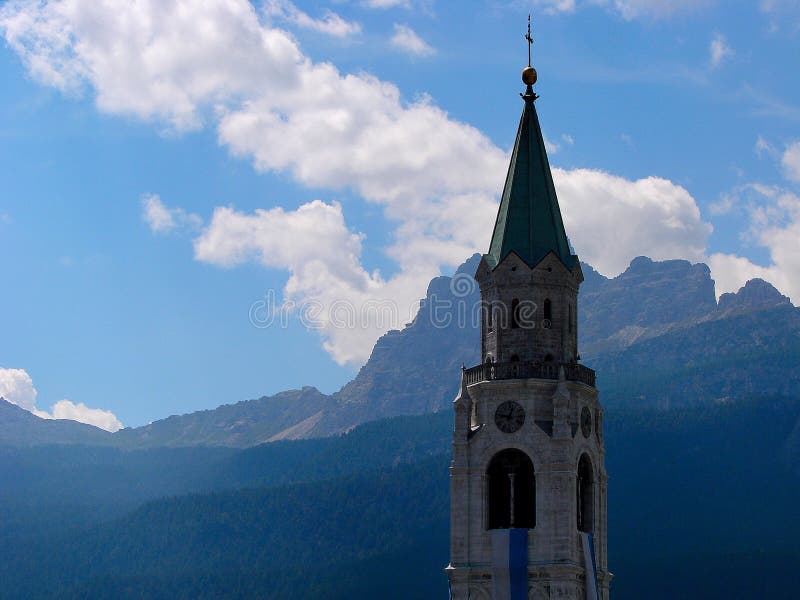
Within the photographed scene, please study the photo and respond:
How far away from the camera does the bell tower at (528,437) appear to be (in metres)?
92.1

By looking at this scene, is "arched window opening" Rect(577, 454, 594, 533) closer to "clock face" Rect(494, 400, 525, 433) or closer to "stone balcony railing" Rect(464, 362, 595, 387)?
"clock face" Rect(494, 400, 525, 433)

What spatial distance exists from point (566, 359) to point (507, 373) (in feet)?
10.6

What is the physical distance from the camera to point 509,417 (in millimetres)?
94438

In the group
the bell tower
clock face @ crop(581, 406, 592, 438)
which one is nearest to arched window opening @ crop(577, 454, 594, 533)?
the bell tower

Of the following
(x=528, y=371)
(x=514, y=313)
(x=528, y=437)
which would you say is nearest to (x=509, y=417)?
(x=528, y=437)

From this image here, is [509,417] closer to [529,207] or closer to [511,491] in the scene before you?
[511,491]

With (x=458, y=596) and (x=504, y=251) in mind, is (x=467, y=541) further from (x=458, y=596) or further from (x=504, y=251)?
(x=504, y=251)

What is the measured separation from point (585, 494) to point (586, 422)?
3.65 meters

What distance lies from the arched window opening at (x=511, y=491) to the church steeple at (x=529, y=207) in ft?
33.0

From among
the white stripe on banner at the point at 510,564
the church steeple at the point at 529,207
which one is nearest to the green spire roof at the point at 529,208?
the church steeple at the point at 529,207

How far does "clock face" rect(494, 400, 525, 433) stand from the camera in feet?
309

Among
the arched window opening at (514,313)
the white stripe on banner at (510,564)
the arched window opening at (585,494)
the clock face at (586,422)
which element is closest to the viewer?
the white stripe on banner at (510,564)

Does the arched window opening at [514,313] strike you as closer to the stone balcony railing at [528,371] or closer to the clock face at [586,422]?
the stone balcony railing at [528,371]

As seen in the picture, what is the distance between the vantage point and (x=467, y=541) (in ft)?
306
